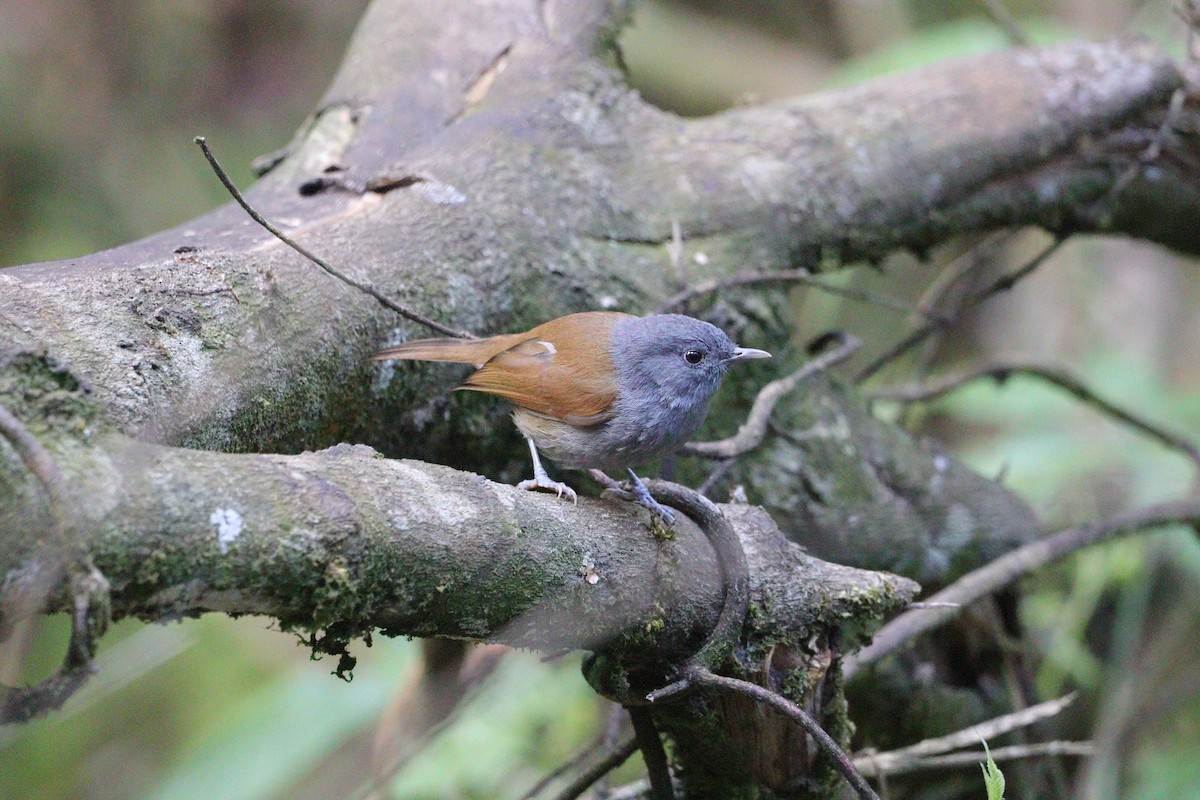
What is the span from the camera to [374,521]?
1524 mm

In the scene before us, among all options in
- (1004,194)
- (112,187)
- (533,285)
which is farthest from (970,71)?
(112,187)

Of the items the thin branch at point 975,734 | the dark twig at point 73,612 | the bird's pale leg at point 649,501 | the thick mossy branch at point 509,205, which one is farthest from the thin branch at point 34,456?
the thin branch at point 975,734

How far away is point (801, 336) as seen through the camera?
315 inches

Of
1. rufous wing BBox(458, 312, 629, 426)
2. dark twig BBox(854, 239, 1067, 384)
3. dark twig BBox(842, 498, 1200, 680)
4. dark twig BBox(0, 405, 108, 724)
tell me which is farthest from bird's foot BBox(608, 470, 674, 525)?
dark twig BBox(854, 239, 1067, 384)

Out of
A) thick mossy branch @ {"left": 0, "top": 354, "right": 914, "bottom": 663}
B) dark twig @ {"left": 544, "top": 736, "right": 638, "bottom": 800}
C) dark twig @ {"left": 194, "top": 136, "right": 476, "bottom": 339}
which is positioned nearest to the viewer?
thick mossy branch @ {"left": 0, "top": 354, "right": 914, "bottom": 663}

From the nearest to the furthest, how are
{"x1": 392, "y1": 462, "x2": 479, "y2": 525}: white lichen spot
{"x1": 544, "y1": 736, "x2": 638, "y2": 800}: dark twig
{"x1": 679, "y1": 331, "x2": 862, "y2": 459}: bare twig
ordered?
1. {"x1": 392, "y1": 462, "x2": 479, "y2": 525}: white lichen spot
2. {"x1": 544, "y1": 736, "x2": 638, "y2": 800}: dark twig
3. {"x1": 679, "y1": 331, "x2": 862, "y2": 459}: bare twig

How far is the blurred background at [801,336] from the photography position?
428 centimetres

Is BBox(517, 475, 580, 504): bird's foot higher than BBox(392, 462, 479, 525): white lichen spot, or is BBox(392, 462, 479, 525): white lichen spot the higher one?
BBox(392, 462, 479, 525): white lichen spot

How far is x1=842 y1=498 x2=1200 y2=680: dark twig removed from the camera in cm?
288

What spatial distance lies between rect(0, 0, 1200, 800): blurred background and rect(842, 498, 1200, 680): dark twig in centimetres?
36

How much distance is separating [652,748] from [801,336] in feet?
20.1

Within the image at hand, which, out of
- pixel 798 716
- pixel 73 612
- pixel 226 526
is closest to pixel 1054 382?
pixel 798 716

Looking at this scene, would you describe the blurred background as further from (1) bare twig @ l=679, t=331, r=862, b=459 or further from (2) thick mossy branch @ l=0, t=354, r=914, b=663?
(2) thick mossy branch @ l=0, t=354, r=914, b=663

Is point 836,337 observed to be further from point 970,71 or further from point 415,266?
point 415,266
